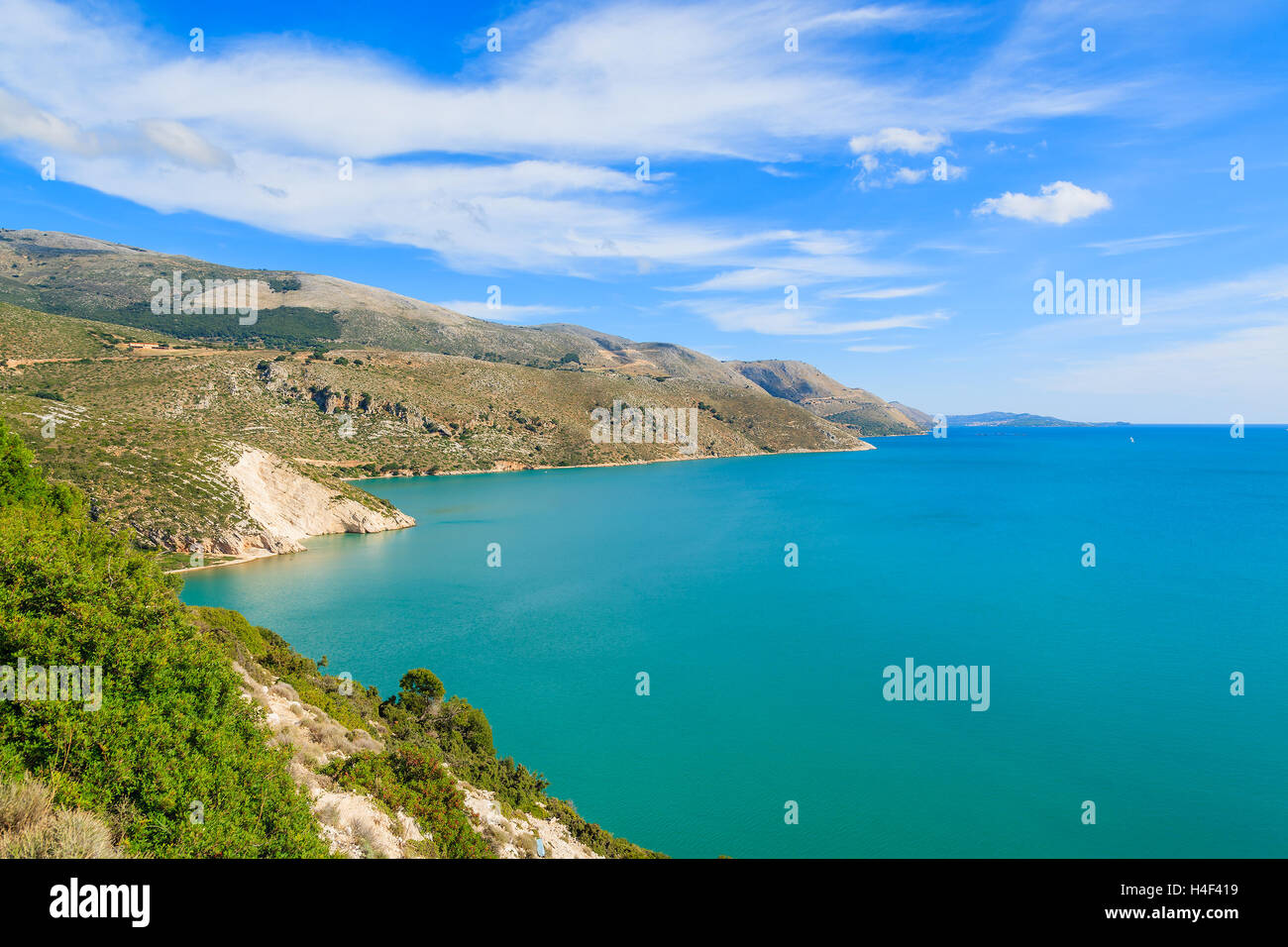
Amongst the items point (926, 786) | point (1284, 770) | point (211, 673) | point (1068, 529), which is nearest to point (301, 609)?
point (211, 673)

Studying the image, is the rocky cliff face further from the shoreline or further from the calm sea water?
the calm sea water

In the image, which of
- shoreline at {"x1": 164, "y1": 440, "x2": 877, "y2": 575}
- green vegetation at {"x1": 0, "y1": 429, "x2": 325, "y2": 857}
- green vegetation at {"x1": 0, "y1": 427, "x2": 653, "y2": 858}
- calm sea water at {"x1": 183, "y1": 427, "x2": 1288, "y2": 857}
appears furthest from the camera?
shoreline at {"x1": 164, "y1": 440, "x2": 877, "y2": 575}

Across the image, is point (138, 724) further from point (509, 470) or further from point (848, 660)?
point (509, 470)

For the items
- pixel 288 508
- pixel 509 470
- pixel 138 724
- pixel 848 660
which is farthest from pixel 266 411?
pixel 138 724

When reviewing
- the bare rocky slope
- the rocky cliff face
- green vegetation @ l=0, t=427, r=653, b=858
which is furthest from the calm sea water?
green vegetation @ l=0, t=427, r=653, b=858

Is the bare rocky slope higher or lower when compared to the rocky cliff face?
higher

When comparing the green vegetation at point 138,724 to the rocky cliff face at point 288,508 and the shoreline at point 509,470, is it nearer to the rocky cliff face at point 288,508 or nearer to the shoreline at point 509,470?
the shoreline at point 509,470

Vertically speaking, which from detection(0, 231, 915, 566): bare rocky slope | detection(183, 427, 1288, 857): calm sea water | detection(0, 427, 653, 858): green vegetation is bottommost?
detection(183, 427, 1288, 857): calm sea water
